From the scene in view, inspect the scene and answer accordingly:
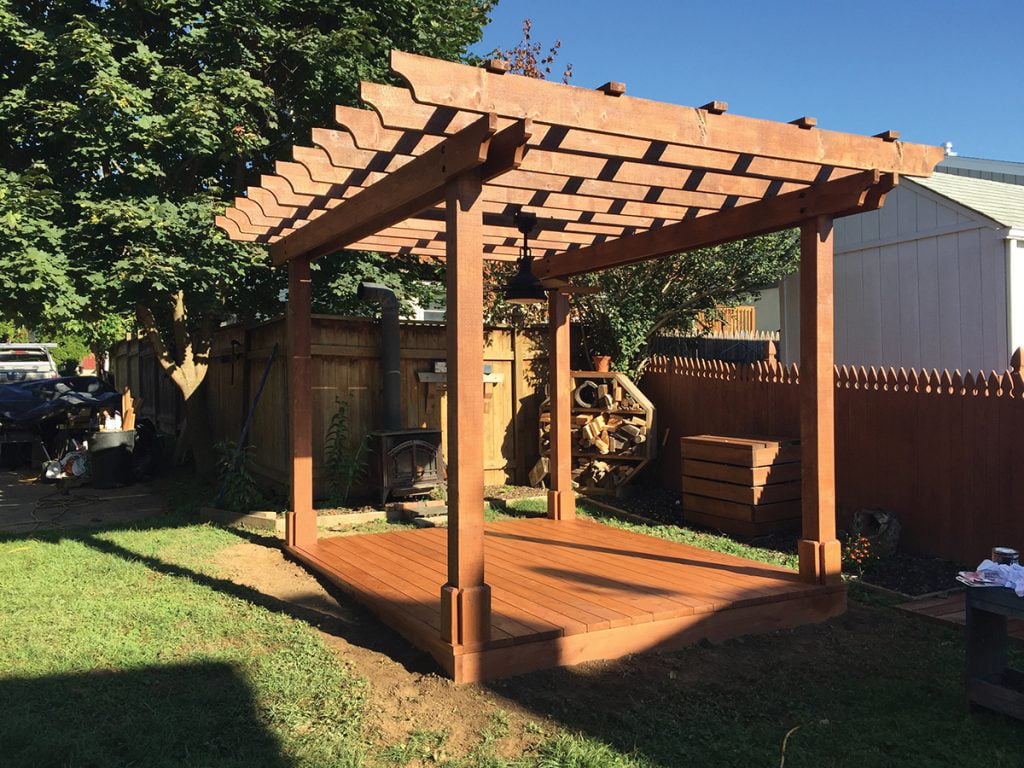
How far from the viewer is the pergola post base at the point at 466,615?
3.62m

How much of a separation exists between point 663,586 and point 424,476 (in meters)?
3.66

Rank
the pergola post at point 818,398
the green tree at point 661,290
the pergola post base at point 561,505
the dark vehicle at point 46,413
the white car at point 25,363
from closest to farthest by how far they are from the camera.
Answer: the pergola post at point 818,398 < the pergola post base at point 561,505 < the green tree at point 661,290 < the dark vehicle at point 46,413 < the white car at point 25,363

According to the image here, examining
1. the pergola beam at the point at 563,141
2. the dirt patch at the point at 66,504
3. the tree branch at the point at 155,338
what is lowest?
the dirt patch at the point at 66,504

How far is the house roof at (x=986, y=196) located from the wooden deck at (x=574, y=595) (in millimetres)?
5382

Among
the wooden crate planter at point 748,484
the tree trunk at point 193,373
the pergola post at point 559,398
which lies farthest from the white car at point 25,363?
the wooden crate planter at point 748,484

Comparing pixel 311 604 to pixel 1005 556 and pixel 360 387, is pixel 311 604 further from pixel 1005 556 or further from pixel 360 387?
pixel 1005 556

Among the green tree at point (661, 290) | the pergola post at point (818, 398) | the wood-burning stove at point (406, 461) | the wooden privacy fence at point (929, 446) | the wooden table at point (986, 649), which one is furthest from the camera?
the green tree at point (661, 290)

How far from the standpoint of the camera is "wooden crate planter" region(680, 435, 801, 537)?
22.0 ft

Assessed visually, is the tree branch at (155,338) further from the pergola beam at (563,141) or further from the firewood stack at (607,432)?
the pergola beam at (563,141)

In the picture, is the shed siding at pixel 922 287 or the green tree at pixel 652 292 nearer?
the shed siding at pixel 922 287

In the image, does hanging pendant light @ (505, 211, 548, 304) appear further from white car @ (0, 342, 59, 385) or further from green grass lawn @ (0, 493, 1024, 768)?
white car @ (0, 342, 59, 385)

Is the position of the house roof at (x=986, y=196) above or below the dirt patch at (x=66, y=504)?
above

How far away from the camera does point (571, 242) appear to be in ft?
21.5

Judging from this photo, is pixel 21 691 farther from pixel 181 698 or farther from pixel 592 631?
pixel 592 631
